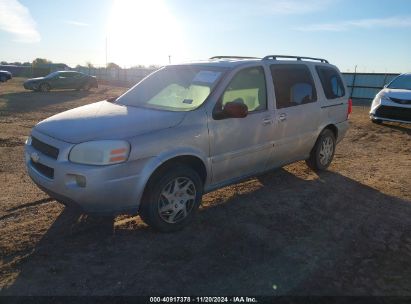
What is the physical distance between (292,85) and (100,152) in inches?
122

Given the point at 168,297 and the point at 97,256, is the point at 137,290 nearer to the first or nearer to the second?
the point at 168,297

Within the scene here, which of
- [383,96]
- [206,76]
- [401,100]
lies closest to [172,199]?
[206,76]

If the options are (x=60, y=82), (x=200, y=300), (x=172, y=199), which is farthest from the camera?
(x=60, y=82)

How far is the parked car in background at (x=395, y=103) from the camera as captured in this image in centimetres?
1088

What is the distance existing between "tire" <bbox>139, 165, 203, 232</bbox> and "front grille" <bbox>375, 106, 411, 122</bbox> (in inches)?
348

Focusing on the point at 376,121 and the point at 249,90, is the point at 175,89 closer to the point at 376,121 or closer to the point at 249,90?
the point at 249,90

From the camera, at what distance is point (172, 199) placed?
161 inches

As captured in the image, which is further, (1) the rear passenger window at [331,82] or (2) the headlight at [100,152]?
(1) the rear passenger window at [331,82]

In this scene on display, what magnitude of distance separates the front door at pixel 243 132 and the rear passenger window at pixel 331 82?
5.33 feet

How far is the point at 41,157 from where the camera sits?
386 cm

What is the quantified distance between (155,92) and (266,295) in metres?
2.88

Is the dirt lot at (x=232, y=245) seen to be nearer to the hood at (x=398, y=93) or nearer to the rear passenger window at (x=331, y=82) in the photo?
the rear passenger window at (x=331, y=82)

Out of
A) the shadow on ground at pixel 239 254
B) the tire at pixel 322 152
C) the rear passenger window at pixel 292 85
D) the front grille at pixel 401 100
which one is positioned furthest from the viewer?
the front grille at pixel 401 100

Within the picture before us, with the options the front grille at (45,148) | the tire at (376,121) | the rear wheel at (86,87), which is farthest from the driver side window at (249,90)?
the rear wheel at (86,87)
